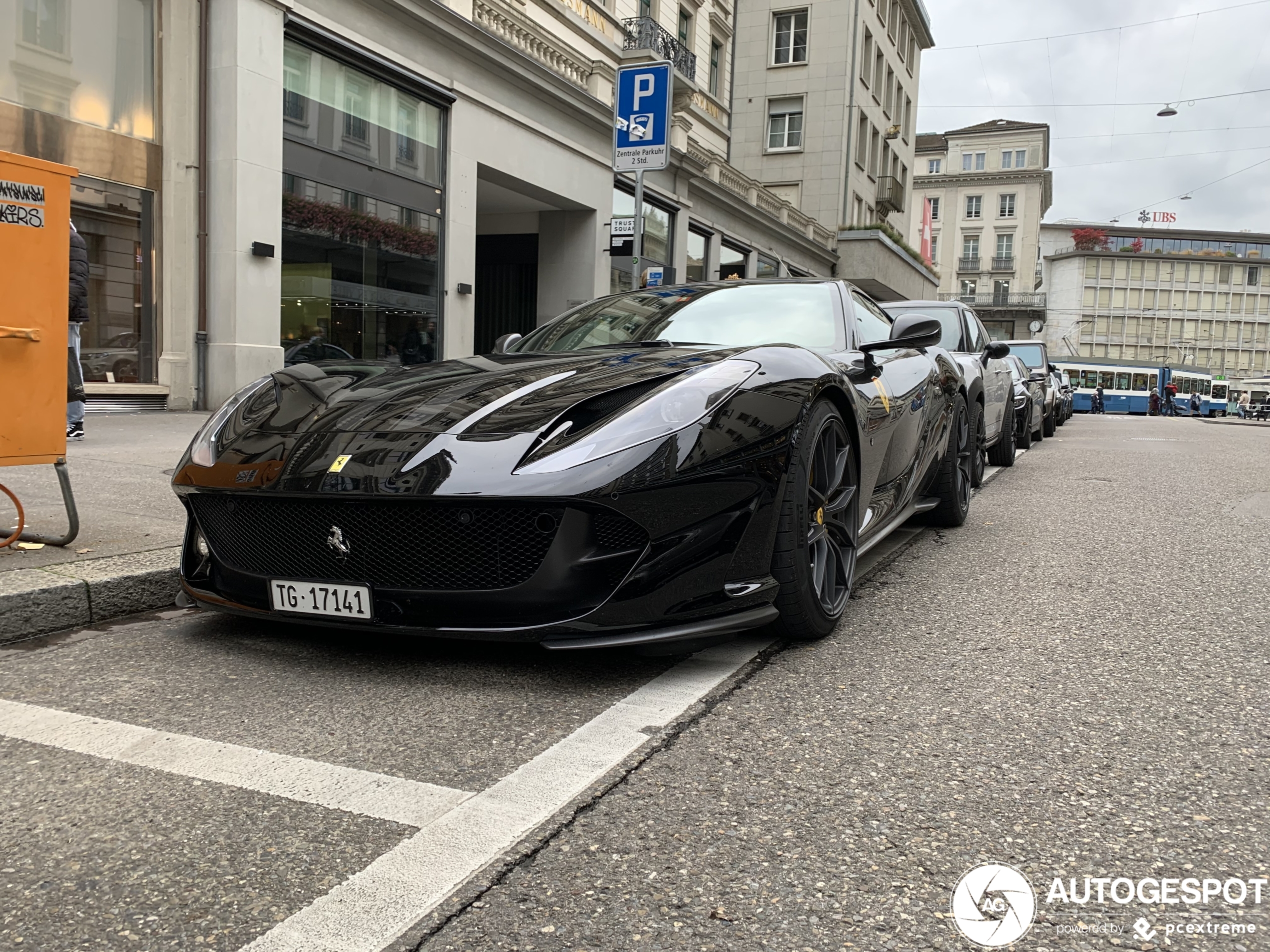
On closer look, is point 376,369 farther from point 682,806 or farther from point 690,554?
point 682,806

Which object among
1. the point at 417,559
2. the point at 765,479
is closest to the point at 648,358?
the point at 765,479

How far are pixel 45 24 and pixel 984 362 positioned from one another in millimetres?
9542

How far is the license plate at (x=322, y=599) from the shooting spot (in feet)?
9.27

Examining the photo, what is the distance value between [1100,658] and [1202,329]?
110 m

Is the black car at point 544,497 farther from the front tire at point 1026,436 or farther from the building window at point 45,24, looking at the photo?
the front tire at point 1026,436

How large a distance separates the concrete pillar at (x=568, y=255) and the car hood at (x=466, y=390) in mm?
15938

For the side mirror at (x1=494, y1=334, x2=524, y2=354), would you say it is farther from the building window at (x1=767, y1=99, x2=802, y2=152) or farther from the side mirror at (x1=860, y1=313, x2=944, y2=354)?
the building window at (x1=767, y1=99, x2=802, y2=152)

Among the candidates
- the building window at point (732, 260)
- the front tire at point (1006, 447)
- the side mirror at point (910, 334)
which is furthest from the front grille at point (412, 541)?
the building window at point (732, 260)

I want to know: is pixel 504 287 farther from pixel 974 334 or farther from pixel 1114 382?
pixel 1114 382

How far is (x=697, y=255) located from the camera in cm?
2542

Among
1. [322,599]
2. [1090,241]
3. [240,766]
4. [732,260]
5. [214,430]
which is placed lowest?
[240,766]

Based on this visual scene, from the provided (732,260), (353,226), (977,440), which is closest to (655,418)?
(977,440)

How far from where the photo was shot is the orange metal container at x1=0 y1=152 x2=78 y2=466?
3.86 meters

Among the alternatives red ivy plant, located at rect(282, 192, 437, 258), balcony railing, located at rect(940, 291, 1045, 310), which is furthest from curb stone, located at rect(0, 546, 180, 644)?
balcony railing, located at rect(940, 291, 1045, 310)
